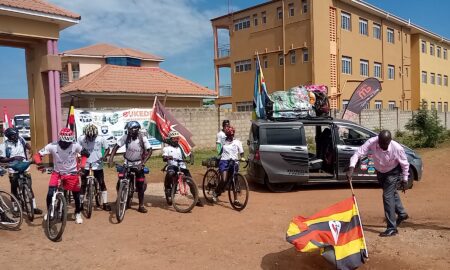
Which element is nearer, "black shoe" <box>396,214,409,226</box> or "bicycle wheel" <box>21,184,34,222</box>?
"black shoe" <box>396,214,409,226</box>

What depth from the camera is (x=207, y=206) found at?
841 centimetres

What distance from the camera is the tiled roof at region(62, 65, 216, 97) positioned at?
19.4 metres

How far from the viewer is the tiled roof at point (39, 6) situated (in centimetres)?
1306

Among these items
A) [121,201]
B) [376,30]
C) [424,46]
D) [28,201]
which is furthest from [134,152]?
[424,46]

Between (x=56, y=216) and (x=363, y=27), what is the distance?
30654mm

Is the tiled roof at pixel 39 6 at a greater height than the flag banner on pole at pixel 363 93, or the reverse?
the tiled roof at pixel 39 6

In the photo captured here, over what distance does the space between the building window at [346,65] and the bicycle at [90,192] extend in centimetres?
2547

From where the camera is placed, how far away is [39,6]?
14.0 m

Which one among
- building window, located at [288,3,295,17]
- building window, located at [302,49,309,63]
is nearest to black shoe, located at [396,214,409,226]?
building window, located at [302,49,309,63]

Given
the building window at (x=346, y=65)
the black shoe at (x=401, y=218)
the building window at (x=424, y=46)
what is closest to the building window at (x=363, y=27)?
the building window at (x=346, y=65)

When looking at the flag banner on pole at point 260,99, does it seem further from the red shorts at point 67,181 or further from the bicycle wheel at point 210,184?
the red shorts at point 67,181

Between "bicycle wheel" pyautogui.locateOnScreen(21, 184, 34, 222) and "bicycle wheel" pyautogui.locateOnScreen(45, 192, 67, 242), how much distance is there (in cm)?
108

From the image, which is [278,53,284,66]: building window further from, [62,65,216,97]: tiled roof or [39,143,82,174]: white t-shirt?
[39,143,82,174]: white t-shirt

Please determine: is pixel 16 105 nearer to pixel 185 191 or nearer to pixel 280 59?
pixel 280 59
